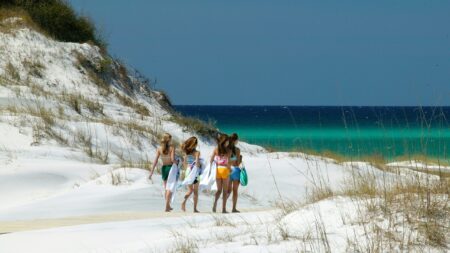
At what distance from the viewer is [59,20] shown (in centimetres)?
3073

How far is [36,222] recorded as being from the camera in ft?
34.9

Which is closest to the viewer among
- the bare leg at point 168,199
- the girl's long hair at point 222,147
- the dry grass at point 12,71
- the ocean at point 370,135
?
the ocean at point 370,135

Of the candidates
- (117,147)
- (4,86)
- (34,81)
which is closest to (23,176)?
(117,147)

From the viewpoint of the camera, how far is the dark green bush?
30.0 metres

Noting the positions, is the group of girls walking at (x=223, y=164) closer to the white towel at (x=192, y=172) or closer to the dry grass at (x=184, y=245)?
the white towel at (x=192, y=172)

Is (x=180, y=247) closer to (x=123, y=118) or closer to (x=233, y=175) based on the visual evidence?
(x=233, y=175)

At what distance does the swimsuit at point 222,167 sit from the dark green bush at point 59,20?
18688 millimetres

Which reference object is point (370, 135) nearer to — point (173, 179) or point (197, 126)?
point (197, 126)

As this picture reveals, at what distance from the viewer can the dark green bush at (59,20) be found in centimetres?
3003

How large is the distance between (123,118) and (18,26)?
6927 mm

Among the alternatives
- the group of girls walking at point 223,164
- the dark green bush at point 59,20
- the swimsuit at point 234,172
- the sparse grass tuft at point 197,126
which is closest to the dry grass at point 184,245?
the group of girls walking at point 223,164

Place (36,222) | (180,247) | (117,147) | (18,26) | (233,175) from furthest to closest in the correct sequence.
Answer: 1. (18,26)
2. (117,147)
3. (233,175)
4. (36,222)
5. (180,247)

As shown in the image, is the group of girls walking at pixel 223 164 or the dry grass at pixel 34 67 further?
the dry grass at pixel 34 67

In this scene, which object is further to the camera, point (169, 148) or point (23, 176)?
point (23, 176)
